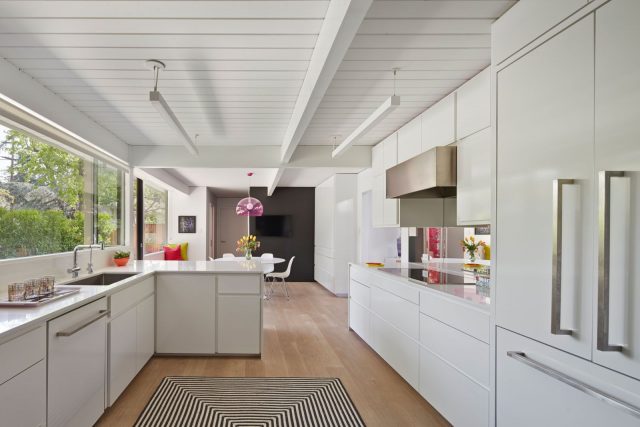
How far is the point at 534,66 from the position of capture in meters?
1.75

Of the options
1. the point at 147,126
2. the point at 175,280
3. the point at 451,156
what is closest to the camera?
the point at 451,156

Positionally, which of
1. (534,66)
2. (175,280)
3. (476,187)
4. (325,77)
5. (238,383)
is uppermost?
(325,77)

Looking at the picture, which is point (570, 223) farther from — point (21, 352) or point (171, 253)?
point (171, 253)

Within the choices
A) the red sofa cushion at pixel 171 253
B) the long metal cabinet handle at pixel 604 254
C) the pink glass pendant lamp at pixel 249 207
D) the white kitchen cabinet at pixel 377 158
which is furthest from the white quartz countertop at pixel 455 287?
the red sofa cushion at pixel 171 253

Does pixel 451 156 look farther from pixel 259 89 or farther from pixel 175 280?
pixel 175 280

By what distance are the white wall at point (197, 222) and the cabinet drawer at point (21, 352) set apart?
911 cm

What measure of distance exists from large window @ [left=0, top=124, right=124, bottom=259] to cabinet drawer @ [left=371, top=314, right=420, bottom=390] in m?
2.95

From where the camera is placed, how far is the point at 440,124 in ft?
11.0

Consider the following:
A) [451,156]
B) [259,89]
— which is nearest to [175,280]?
[259,89]

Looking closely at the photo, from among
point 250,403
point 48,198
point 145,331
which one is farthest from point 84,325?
point 48,198

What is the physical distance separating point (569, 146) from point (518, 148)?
12.7 inches

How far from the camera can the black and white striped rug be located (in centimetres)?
261

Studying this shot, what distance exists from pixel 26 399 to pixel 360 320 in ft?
10.9

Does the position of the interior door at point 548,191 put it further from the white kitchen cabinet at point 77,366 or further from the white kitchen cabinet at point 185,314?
the white kitchen cabinet at point 185,314
